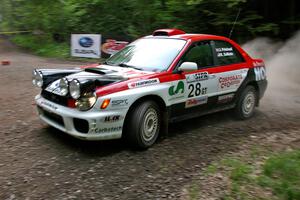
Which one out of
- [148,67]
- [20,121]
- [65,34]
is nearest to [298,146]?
[148,67]

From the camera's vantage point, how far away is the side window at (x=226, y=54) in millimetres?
6766

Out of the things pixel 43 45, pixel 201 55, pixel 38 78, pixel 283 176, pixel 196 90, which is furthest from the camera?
pixel 43 45

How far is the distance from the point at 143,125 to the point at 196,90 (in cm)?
124

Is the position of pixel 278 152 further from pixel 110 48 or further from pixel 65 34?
pixel 65 34

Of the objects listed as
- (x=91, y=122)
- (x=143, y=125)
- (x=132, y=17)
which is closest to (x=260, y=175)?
(x=143, y=125)

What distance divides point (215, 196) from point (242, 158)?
1237 mm

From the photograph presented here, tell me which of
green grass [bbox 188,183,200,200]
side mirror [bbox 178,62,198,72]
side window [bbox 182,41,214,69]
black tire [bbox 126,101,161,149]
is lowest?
green grass [bbox 188,183,200,200]

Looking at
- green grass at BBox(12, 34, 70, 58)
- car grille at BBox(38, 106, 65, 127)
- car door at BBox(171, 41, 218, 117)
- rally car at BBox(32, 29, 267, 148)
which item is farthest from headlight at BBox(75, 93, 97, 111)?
green grass at BBox(12, 34, 70, 58)

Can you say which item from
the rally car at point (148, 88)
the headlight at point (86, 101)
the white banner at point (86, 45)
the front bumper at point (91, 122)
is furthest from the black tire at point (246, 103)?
the white banner at point (86, 45)

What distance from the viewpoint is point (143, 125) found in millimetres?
5453

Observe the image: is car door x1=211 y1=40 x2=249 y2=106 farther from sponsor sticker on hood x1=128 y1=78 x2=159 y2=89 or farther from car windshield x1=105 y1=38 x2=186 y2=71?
sponsor sticker on hood x1=128 y1=78 x2=159 y2=89

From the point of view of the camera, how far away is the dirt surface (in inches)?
174

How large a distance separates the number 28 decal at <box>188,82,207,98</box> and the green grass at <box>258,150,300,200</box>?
1.57 m

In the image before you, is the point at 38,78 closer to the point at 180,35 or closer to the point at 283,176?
the point at 180,35
